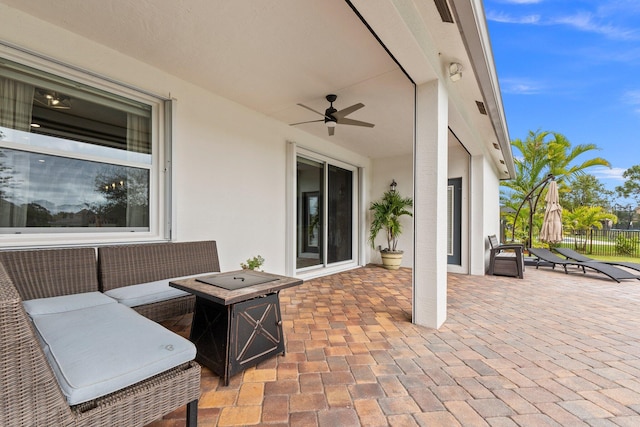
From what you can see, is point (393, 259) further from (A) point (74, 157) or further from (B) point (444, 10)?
(A) point (74, 157)

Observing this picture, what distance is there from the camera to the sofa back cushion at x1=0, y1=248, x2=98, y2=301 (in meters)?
2.06

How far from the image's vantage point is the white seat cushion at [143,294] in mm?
2225

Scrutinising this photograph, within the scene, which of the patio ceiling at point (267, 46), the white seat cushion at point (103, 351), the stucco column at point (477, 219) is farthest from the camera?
the stucco column at point (477, 219)

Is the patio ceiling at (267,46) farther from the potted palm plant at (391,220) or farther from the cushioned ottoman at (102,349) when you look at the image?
the potted palm plant at (391,220)

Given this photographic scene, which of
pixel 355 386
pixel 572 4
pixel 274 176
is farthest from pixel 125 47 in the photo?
pixel 572 4

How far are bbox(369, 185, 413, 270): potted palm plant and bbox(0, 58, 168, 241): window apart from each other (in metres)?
4.66

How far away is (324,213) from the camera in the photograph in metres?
5.61

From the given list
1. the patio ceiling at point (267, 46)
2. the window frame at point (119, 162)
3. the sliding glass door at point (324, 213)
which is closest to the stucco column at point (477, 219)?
the patio ceiling at point (267, 46)

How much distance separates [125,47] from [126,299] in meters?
2.43

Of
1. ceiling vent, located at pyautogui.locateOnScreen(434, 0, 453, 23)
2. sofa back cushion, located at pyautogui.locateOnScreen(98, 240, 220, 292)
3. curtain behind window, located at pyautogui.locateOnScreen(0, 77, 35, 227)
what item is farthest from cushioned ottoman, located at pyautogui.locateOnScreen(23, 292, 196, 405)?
ceiling vent, located at pyautogui.locateOnScreen(434, 0, 453, 23)

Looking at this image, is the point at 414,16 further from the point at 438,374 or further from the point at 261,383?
the point at 261,383

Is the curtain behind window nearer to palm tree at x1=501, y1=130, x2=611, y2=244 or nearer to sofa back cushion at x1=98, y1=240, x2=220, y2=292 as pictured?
sofa back cushion at x1=98, y1=240, x2=220, y2=292

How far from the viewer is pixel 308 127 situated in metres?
4.80

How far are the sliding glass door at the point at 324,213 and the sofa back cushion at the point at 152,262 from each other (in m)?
2.07
